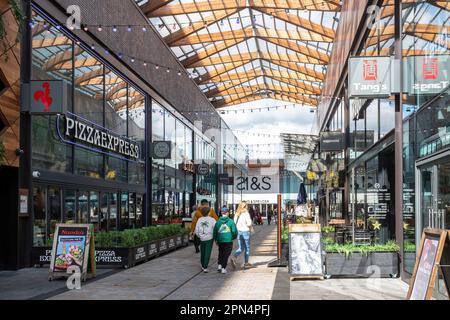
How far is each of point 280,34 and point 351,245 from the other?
73.9 ft

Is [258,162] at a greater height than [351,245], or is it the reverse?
[258,162]

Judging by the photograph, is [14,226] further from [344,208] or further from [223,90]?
[223,90]

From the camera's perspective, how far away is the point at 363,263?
1237 cm

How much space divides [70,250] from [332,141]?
15095 mm

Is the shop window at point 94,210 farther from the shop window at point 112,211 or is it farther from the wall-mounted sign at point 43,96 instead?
the wall-mounted sign at point 43,96

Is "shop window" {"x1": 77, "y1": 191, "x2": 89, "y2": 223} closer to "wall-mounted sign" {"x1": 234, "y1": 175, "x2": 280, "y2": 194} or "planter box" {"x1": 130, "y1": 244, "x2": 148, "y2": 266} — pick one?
"planter box" {"x1": 130, "y1": 244, "x2": 148, "y2": 266}

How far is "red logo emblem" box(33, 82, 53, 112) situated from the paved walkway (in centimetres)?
435

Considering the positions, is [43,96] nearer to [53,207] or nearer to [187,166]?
[53,207]

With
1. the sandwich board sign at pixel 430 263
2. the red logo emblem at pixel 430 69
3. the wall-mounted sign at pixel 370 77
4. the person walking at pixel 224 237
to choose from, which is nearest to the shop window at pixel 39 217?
the person walking at pixel 224 237

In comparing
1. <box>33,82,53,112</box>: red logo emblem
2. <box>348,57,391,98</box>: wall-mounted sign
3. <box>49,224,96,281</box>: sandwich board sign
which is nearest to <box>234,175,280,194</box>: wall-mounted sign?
<box>33,82,53,112</box>: red logo emblem

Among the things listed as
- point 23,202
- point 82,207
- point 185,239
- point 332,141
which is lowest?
point 185,239

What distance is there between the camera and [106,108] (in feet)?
70.0

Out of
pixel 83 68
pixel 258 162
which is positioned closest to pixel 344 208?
pixel 83 68

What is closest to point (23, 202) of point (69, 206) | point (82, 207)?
point (69, 206)
